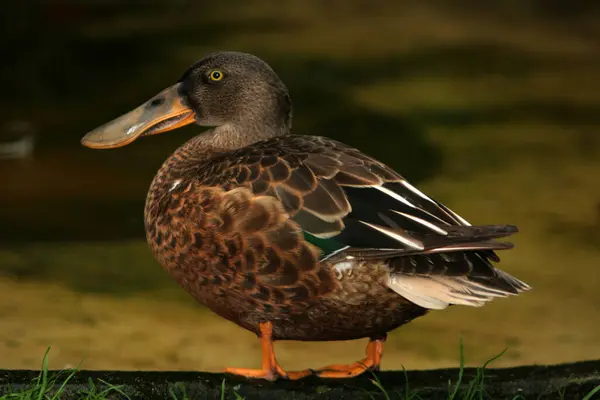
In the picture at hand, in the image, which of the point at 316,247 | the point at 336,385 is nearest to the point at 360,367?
the point at 336,385

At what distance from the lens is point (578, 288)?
491cm

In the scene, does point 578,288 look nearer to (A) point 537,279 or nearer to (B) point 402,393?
(A) point 537,279

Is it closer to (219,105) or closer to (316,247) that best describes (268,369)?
(316,247)

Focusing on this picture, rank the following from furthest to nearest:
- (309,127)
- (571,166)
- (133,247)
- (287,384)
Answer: (309,127) → (571,166) → (133,247) → (287,384)

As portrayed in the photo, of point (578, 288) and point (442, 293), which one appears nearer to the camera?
point (442, 293)

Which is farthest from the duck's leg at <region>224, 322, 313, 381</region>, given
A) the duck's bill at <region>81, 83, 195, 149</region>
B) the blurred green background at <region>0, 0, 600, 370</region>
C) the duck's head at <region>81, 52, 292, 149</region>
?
the blurred green background at <region>0, 0, 600, 370</region>

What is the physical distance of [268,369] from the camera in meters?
2.80

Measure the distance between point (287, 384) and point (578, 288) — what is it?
245 cm

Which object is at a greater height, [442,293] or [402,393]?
[442,293]

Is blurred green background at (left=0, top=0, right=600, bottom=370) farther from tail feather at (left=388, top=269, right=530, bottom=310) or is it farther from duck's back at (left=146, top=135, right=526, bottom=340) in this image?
tail feather at (left=388, top=269, right=530, bottom=310)

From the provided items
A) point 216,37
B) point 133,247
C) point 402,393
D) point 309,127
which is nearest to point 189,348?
point 133,247

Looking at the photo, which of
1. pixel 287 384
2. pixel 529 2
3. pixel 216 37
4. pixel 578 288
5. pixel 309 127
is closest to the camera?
pixel 287 384

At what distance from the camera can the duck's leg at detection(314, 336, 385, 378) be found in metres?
2.87

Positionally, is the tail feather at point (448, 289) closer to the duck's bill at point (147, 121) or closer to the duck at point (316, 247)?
the duck at point (316, 247)
